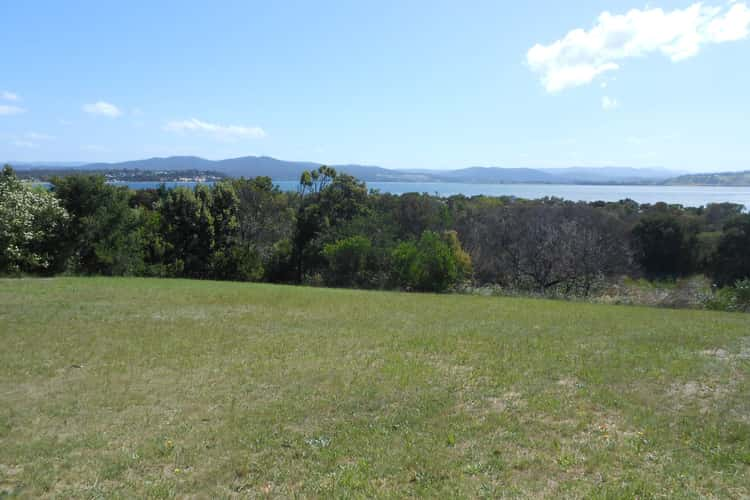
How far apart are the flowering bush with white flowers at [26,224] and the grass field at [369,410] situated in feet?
49.7

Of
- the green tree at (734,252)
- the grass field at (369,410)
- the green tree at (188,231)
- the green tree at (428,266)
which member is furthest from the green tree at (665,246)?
Result: the green tree at (188,231)

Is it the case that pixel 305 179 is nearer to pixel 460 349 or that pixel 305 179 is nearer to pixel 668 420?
pixel 460 349

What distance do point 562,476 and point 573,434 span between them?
3.79ft

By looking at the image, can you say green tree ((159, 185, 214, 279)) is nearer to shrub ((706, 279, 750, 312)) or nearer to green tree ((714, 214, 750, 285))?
shrub ((706, 279, 750, 312))

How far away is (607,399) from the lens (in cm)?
734

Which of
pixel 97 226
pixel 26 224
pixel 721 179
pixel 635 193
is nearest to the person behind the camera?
pixel 26 224

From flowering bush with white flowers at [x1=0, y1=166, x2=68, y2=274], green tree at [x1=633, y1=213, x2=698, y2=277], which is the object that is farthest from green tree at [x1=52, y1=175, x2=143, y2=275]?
green tree at [x1=633, y1=213, x2=698, y2=277]

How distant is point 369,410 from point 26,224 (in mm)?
26395

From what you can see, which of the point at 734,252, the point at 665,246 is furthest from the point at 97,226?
the point at 734,252

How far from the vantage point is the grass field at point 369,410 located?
16.9ft

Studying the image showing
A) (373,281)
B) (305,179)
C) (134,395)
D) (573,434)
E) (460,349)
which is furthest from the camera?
(305,179)

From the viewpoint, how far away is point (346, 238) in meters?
35.1

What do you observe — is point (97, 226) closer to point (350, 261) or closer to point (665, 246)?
point (350, 261)

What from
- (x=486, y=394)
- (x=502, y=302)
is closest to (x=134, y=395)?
(x=486, y=394)
